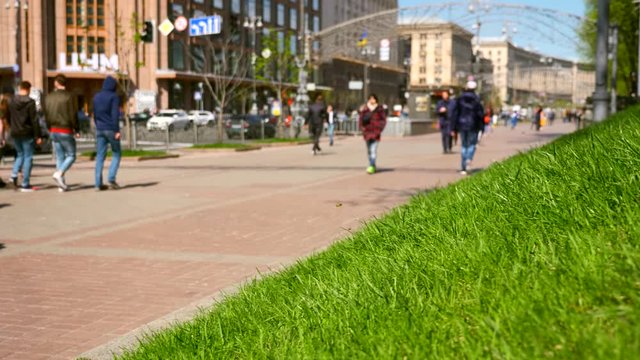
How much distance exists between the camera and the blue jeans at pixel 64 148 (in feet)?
43.9

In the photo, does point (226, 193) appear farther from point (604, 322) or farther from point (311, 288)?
point (604, 322)

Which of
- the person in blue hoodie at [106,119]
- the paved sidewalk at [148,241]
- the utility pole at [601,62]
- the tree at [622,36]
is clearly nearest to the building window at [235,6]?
A: the tree at [622,36]

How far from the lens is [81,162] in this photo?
2209cm

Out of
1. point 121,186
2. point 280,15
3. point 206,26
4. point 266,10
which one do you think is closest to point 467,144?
point 121,186

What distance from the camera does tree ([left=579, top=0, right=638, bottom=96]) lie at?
4772cm

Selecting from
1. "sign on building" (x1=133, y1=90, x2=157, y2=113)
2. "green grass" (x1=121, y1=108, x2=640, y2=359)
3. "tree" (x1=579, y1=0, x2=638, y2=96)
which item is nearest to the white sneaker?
"green grass" (x1=121, y1=108, x2=640, y2=359)

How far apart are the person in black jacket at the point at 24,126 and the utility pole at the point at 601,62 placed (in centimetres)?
1231

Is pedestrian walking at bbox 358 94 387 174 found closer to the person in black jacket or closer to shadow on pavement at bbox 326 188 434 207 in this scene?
shadow on pavement at bbox 326 188 434 207

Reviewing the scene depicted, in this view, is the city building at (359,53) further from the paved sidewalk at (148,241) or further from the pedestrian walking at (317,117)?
the paved sidewalk at (148,241)

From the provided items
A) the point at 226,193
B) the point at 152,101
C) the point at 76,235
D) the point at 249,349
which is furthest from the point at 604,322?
the point at 152,101

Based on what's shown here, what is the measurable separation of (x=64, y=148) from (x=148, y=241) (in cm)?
607

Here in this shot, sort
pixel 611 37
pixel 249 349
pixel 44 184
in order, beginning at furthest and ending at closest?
pixel 611 37, pixel 44 184, pixel 249 349

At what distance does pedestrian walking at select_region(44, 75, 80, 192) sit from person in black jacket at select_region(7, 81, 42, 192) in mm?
525

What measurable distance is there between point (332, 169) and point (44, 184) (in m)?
6.33
